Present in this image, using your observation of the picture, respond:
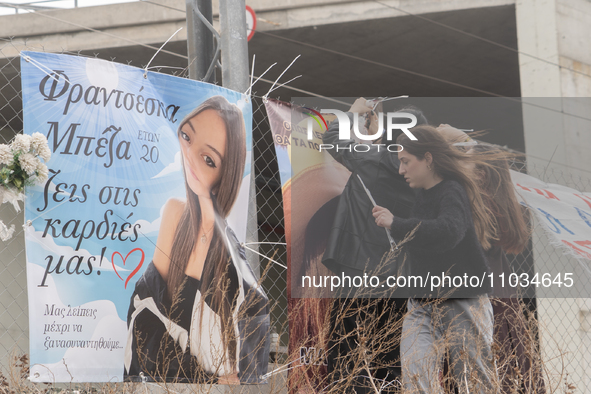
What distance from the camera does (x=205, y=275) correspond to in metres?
3.88

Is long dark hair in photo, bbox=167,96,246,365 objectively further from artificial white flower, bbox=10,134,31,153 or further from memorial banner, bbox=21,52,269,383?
artificial white flower, bbox=10,134,31,153

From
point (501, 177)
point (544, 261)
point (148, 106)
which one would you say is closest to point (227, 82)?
point (148, 106)

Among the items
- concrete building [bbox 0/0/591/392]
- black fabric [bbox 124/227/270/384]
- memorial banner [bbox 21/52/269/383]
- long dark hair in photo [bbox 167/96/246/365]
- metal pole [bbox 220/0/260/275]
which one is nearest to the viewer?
memorial banner [bbox 21/52/269/383]

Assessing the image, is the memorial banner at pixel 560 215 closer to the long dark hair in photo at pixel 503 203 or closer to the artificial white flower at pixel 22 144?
the long dark hair in photo at pixel 503 203

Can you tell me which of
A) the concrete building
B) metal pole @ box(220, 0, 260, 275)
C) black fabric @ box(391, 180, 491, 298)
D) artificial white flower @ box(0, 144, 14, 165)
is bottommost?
black fabric @ box(391, 180, 491, 298)

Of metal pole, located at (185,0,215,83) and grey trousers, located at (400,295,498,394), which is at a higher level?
metal pole, located at (185,0,215,83)

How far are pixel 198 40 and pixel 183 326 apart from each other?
1.97 metres

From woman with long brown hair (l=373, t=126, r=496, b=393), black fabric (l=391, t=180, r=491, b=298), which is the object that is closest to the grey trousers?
woman with long brown hair (l=373, t=126, r=496, b=393)

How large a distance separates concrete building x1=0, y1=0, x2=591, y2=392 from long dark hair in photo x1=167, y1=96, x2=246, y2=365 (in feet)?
7.91

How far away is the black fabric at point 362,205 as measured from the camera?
14.7 feet

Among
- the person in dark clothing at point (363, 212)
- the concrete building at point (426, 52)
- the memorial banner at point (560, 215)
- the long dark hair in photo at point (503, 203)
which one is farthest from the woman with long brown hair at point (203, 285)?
the concrete building at point (426, 52)

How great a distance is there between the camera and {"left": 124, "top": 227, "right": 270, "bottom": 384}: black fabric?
353cm

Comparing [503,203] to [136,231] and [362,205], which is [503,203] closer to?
[362,205]

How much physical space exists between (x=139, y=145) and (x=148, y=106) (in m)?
0.25
